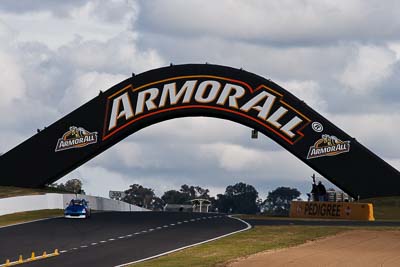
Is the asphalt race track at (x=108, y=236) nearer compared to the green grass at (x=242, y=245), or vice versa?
the green grass at (x=242, y=245)

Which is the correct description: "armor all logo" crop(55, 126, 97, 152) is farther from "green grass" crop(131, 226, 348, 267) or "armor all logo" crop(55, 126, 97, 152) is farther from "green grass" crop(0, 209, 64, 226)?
"green grass" crop(131, 226, 348, 267)

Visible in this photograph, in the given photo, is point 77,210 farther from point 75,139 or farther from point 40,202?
point 75,139

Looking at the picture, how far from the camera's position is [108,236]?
41500 millimetres

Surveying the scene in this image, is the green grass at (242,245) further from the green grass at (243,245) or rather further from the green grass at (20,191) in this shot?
the green grass at (20,191)

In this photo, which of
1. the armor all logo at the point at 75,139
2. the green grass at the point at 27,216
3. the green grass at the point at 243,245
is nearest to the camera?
Result: the green grass at the point at 243,245

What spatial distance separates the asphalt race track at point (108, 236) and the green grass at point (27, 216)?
1912mm

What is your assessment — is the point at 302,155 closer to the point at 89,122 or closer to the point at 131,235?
the point at 89,122

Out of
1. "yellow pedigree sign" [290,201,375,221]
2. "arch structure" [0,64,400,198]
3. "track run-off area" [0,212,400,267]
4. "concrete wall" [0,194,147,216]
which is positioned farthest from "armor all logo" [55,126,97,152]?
"yellow pedigree sign" [290,201,375,221]

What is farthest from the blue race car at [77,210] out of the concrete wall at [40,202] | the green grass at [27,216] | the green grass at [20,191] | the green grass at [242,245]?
the green grass at [20,191]

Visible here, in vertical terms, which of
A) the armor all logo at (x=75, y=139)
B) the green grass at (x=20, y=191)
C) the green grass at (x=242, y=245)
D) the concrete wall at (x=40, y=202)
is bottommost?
the green grass at (x=242, y=245)

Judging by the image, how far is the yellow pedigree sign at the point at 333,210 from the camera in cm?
5622

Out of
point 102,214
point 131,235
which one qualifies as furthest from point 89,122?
point 131,235

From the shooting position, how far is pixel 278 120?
66.8m

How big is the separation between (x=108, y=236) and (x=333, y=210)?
20.0 m
